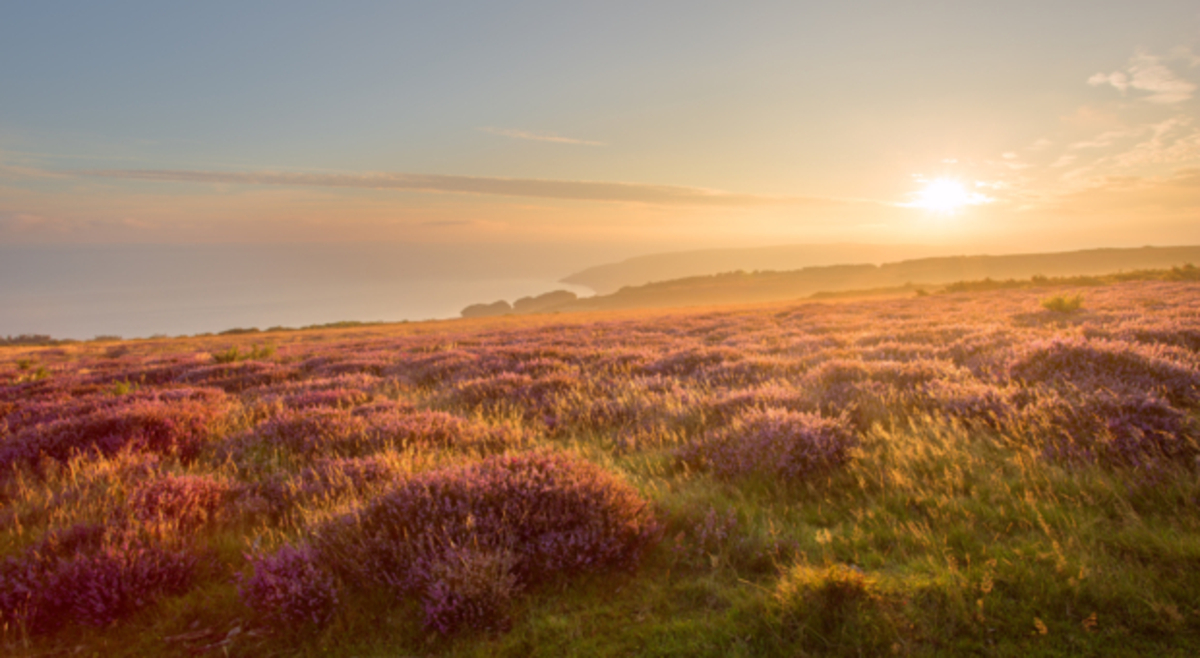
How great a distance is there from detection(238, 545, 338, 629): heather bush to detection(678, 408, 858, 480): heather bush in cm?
313

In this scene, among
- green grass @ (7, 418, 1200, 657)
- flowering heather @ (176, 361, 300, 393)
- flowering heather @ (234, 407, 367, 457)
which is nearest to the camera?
green grass @ (7, 418, 1200, 657)

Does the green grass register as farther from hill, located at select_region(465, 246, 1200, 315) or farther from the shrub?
hill, located at select_region(465, 246, 1200, 315)

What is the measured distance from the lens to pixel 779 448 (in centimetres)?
453

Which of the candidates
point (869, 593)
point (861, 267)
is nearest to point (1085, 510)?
A: point (869, 593)

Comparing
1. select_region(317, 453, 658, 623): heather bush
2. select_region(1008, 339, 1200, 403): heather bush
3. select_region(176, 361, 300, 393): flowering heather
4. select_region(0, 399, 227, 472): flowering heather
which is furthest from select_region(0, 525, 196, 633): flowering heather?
select_region(176, 361, 300, 393): flowering heather

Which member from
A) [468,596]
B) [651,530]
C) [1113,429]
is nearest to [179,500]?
[468,596]

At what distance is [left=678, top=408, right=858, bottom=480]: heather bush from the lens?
14.4 ft

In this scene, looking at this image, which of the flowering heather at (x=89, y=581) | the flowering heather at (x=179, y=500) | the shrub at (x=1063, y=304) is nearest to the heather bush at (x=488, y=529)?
the flowering heather at (x=89, y=581)

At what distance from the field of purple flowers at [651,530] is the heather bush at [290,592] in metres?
0.02

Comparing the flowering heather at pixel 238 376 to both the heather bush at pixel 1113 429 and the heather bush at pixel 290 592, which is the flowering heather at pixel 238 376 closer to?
the heather bush at pixel 290 592

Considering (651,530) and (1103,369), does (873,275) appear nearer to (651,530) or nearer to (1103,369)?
(1103,369)

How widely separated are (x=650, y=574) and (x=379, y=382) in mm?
9224

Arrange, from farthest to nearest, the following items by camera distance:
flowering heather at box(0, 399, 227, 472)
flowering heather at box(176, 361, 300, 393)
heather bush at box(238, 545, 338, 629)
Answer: flowering heather at box(176, 361, 300, 393)
flowering heather at box(0, 399, 227, 472)
heather bush at box(238, 545, 338, 629)

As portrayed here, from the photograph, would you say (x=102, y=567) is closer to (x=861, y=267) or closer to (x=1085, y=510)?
(x=1085, y=510)
